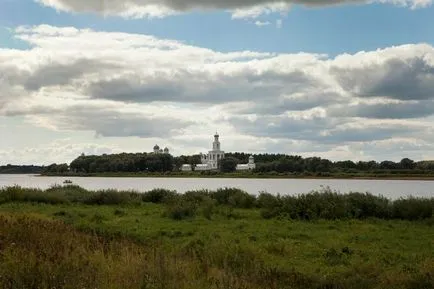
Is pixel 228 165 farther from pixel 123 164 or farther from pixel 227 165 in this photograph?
pixel 123 164

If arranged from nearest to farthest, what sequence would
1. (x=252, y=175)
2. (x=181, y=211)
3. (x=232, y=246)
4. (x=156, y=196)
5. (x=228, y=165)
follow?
1. (x=232, y=246)
2. (x=181, y=211)
3. (x=156, y=196)
4. (x=252, y=175)
5. (x=228, y=165)

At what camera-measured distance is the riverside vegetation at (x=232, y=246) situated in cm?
1044

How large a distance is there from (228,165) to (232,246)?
169 metres

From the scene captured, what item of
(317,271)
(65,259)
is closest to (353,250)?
(317,271)

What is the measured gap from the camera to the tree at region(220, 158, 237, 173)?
18115 cm

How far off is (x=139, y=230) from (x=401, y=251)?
10.2 meters

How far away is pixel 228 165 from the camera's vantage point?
7298 inches

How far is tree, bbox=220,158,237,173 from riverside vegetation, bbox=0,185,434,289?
475ft

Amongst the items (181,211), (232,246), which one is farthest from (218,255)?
(181,211)

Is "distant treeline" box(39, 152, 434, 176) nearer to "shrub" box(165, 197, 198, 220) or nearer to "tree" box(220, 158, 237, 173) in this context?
"tree" box(220, 158, 237, 173)

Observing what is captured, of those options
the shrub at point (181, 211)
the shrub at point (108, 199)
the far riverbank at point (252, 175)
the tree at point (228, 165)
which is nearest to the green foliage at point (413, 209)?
the shrub at point (181, 211)

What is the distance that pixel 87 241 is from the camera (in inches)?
593

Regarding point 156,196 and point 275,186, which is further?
point 275,186

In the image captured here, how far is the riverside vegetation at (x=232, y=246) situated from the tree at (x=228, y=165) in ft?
475
